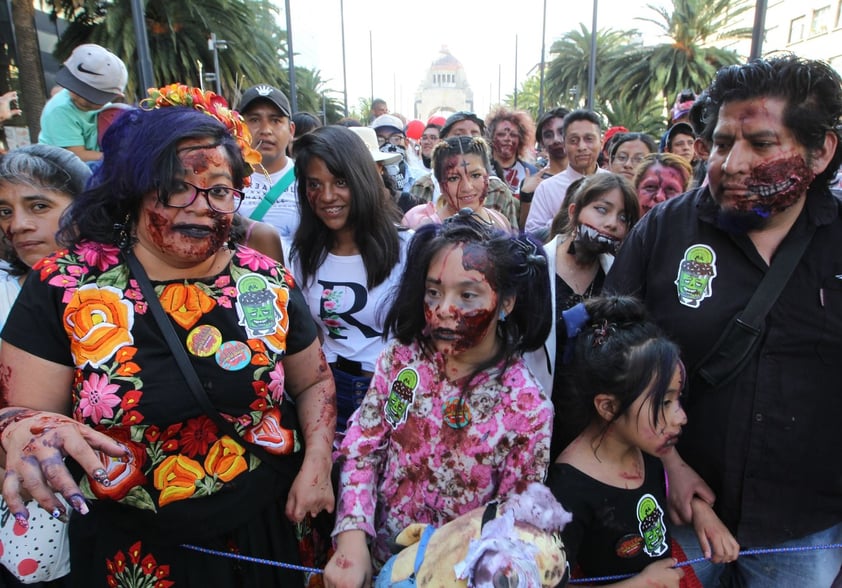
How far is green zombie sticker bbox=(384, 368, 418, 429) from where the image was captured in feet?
6.32

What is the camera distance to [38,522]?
1989mm

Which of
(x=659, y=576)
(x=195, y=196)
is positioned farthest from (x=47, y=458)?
(x=659, y=576)

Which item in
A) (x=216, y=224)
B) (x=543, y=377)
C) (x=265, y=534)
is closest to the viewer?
(x=216, y=224)

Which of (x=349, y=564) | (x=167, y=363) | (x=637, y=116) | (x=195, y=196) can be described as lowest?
(x=349, y=564)

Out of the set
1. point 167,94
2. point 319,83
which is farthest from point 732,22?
point 167,94

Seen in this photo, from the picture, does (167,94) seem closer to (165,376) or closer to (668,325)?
(165,376)

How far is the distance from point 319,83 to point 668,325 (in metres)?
33.4

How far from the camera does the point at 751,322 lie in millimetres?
1801

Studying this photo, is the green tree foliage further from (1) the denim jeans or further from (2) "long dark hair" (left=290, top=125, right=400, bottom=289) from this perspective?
(1) the denim jeans

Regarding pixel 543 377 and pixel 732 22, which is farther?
pixel 732 22

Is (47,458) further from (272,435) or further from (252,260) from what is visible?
(252,260)

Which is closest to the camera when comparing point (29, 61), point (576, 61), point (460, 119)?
point (460, 119)

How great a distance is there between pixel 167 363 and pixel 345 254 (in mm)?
1179

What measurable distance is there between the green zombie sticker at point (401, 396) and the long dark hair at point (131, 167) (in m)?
0.94
